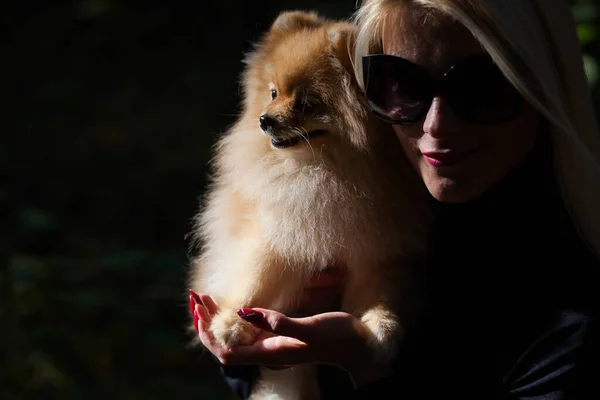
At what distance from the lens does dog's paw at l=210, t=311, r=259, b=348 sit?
4.80ft

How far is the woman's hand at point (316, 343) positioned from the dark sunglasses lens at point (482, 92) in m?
0.44

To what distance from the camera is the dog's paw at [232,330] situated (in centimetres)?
146

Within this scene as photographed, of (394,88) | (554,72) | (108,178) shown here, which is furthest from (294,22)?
(108,178)

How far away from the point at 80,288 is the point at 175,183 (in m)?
1.17

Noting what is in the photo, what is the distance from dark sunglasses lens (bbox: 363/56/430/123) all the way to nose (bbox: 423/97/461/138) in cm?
3

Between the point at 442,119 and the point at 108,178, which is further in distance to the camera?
the point at 108,178

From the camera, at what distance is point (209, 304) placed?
1.53 metres

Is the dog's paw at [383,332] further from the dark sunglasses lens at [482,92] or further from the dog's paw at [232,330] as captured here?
the dark sunglasses lens at [482,92]

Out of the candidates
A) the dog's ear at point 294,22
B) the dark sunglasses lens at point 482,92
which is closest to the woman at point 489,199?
the dark sunglasses lens at point 482,92

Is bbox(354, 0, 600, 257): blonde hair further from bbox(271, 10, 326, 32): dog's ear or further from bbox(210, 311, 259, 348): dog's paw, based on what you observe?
bbox(210, 311, 259, 348): dog's paw

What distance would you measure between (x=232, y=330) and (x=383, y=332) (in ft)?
0.96

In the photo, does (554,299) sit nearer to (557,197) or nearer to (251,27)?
(557,197)

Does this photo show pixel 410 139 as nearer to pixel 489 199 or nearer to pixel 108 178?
pixel 489 199

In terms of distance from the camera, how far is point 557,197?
1368 millimetres
